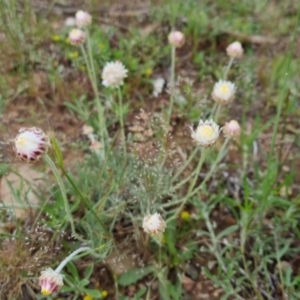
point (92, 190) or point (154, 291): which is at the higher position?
point (92, 190)

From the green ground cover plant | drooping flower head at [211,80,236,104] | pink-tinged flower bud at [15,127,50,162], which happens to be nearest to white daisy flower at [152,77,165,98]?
the green ground cover plant

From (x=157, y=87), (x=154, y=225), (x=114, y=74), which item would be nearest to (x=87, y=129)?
(x=114, y=74)

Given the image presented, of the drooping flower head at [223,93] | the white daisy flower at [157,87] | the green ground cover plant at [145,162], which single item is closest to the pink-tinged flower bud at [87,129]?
the green ground cover plant at [145,162]

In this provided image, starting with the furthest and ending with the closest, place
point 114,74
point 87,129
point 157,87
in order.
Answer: point 157,87
point 87,129
point 114,74

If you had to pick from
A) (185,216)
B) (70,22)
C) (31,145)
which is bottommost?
(185,216)

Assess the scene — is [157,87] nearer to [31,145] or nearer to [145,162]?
[145,162]

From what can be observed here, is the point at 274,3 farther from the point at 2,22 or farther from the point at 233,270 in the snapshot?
the point at 233,270

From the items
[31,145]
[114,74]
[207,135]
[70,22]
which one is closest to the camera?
[31,145]

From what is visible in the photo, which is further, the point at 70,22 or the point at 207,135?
the point at 70,22

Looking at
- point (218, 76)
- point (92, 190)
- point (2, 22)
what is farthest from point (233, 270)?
point (2, 22)
